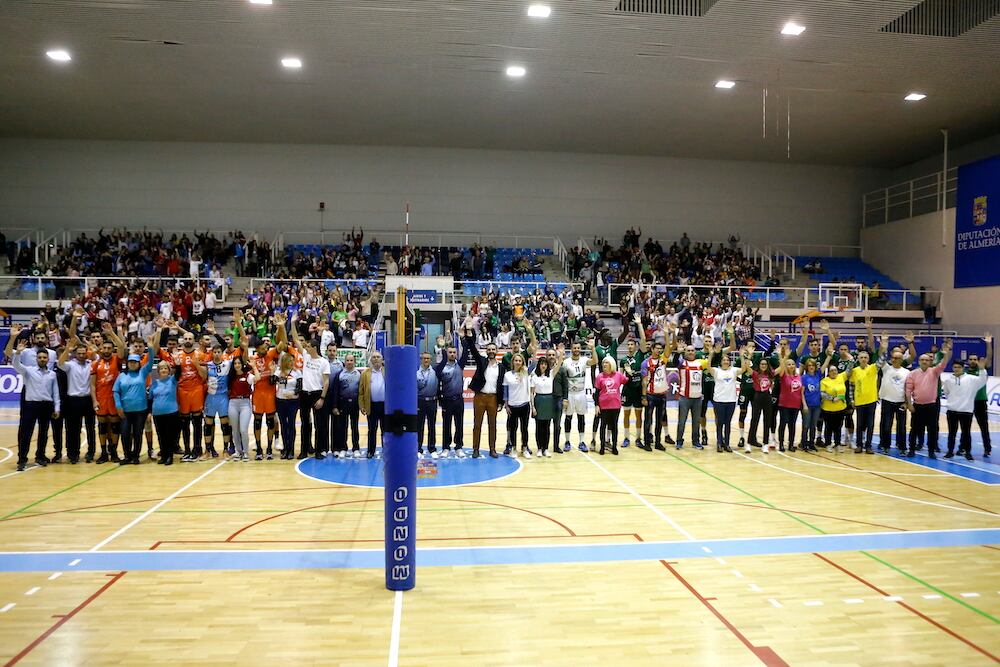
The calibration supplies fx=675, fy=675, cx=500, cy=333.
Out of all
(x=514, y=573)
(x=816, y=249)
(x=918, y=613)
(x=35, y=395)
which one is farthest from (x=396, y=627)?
(x=816, y=249)

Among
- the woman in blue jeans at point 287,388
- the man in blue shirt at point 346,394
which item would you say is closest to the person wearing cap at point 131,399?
the woman in blue jeans at point 287,388

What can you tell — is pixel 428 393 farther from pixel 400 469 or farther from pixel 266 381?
pixel 400 469

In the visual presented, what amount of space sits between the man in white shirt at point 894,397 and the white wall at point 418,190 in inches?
758

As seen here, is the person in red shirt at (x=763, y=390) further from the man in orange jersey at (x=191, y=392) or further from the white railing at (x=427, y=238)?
the white railing at (x=427, y=238)

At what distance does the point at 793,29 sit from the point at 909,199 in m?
17.3

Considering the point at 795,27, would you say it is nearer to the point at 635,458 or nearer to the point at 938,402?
the point at 938,402

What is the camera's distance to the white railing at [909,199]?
2738 cm

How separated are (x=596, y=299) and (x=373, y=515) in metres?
17.7

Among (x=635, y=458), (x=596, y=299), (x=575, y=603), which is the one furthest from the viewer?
(x=596, y=299)

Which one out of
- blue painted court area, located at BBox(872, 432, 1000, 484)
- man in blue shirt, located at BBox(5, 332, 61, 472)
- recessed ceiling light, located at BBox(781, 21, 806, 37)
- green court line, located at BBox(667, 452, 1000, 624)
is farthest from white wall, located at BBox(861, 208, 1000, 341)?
man in blue shirt, located at BBox(5, 332, 61, 472)

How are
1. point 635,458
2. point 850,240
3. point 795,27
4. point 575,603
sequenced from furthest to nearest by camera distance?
point 850,240 → point 795,27 → point 635,458 → point 575,603

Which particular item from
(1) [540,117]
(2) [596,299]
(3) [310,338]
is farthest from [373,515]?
(1) [540,117]

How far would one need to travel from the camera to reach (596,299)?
24797 millimetres

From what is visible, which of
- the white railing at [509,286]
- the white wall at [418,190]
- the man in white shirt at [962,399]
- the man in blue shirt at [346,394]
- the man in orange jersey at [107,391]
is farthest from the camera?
the white wall at [418,190]
